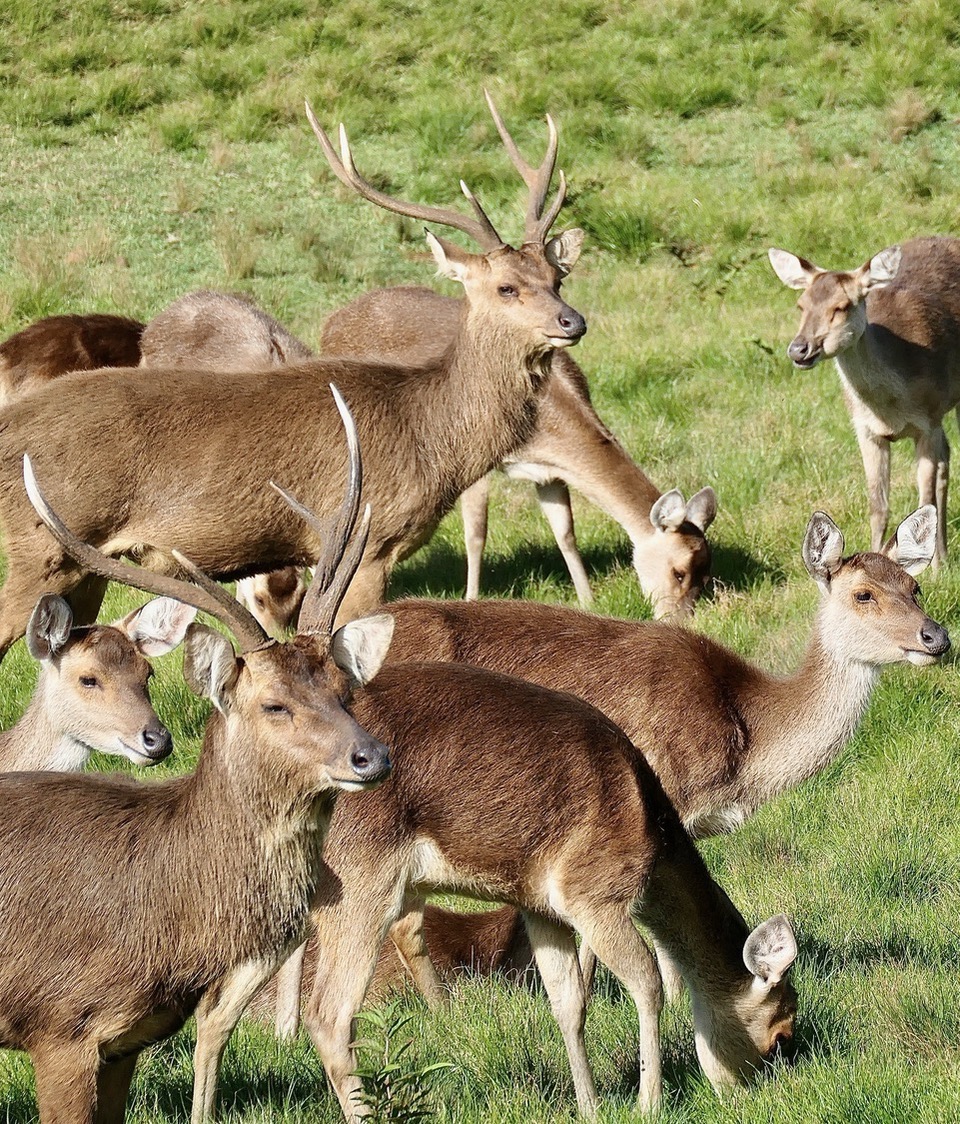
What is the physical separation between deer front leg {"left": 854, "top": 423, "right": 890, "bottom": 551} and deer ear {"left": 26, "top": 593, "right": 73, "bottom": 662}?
477cm

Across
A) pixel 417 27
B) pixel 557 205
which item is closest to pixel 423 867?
pixel 557 205

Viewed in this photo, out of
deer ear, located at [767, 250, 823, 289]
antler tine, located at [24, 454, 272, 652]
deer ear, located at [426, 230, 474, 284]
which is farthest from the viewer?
deer ear, located at [767, 250, 823, 289]

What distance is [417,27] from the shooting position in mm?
17969

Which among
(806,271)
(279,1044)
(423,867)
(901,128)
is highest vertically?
(423,867)

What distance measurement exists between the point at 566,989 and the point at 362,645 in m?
1.48

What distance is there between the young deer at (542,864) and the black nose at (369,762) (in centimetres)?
100

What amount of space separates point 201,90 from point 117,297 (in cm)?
457

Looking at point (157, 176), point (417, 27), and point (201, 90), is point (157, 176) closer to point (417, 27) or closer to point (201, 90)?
point (201, 90)

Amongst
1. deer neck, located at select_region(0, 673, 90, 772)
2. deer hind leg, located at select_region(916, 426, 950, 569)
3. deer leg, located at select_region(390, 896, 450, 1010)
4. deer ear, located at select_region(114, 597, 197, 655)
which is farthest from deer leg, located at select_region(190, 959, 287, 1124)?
deer hind leg, located at select_region(916, 426, 950, 569)

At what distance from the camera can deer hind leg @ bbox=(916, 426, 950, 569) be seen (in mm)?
10172

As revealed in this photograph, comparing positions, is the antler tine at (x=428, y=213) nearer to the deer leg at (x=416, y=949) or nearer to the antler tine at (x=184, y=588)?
the deer leg at (x=416, y=949)

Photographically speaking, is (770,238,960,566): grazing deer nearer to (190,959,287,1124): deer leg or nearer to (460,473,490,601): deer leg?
(460,473,490,601): deer leg

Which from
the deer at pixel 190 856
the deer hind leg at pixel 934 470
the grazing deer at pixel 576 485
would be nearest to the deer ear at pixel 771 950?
the deer at pixel 190 856

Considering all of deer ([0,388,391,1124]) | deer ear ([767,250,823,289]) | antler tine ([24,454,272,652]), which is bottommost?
deer ear ([767,250,823,289])
